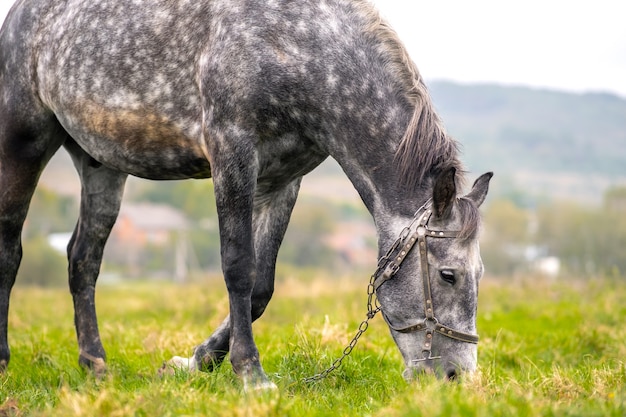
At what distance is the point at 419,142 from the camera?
4.38 m

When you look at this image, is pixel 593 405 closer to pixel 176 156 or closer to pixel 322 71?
pixel 322 71

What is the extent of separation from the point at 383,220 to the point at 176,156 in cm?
153

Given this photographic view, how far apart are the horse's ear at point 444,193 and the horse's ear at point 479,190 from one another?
24 cm

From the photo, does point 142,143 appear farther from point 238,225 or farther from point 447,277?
point 447,277

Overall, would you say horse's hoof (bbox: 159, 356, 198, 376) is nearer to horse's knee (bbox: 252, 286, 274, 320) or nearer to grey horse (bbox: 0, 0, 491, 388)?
grey horse (bbox: 0, 0, 491, 388)

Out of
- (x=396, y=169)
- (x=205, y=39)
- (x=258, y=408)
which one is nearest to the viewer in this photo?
(x=258, y=408)

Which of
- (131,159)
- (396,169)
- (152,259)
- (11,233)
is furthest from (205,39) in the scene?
(152,259)

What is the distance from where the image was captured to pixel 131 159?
5.23 m

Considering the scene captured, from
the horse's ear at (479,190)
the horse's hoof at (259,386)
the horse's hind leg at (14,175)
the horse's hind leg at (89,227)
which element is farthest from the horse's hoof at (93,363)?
the horse's ear at (479,190)

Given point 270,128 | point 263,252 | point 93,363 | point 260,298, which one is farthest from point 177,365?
point 270,128

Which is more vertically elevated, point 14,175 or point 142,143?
point 142,143

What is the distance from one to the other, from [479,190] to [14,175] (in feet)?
11.9

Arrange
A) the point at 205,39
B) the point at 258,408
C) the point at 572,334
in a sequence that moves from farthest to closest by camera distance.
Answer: the point at 572,334, the point at 205,39, the point at 258,408

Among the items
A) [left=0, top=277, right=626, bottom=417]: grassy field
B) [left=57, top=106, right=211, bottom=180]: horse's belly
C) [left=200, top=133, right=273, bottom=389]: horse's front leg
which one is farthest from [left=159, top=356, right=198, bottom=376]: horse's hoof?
[left=57, top=106, right=211, bottom=180]: horse's belly
